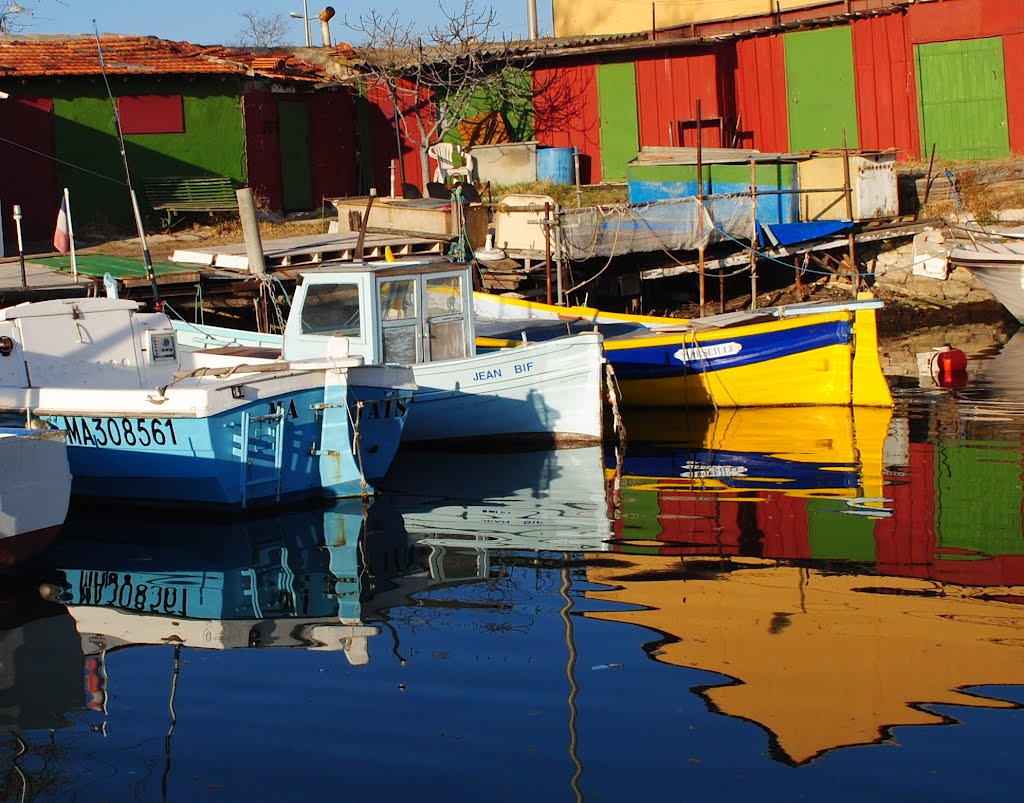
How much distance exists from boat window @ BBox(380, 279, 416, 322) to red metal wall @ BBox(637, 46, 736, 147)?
15.1 meters

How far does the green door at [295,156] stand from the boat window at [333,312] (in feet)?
46.2

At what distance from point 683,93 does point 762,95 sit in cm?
164

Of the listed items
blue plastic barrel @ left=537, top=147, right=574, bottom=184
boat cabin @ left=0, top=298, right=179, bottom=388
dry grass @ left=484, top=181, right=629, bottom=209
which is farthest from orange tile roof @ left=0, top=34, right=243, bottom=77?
boat cabin @ left=0, top=298, right=179, bottom=388

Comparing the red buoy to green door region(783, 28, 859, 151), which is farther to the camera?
green door region(783, 28, 859, 151)

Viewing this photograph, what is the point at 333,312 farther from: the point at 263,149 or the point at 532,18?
the point at 532,18

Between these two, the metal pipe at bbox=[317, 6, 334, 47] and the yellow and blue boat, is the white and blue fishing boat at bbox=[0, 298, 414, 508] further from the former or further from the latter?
the metal pipe at bbox=[317, 6, 334, 47]

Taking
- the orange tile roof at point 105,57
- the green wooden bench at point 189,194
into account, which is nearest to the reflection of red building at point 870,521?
the green wooden bench at point 189,194

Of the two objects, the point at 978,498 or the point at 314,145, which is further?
the point at 314,145

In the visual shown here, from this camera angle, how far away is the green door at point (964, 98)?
26047mm

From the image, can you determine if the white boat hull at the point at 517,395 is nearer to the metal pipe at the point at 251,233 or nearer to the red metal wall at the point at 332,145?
the metal pipe at the point at 251,233

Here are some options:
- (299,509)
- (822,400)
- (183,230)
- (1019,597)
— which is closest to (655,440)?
(822,400)

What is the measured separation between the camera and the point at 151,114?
25344 mm

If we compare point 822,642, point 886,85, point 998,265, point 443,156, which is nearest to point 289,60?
point 443,156

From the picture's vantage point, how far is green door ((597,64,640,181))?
2781cm
